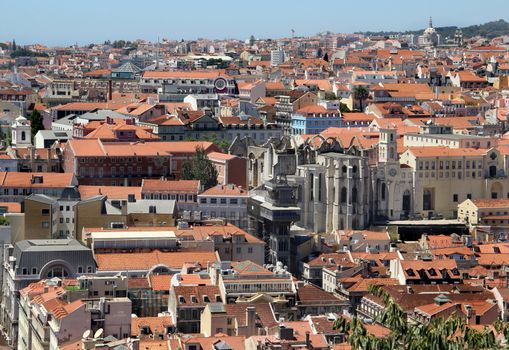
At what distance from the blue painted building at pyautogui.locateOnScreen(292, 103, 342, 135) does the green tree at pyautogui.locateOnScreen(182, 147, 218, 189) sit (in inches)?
781

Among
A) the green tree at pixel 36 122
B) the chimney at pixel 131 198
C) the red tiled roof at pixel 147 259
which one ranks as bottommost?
the red tiled roof at pixel 147 259

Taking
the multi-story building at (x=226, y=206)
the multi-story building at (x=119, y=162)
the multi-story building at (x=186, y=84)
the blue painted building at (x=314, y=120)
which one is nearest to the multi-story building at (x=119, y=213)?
the multi-story building at (x=226, y=206)

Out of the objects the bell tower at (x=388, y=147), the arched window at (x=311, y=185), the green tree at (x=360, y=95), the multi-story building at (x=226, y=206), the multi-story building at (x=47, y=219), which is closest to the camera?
the multi-story building at (x=47, y=219)

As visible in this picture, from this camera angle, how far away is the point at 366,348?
104ft

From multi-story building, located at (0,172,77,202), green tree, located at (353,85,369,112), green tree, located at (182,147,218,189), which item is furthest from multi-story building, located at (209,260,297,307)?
green tree, located at (353,85,369,112)

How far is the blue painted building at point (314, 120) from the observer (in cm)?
8531

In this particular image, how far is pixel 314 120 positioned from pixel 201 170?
22.5 meters

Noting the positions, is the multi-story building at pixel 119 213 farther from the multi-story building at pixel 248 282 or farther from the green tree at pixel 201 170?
the green tree at pixel 201 170

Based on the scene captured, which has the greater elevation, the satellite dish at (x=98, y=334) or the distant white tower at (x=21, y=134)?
the distant white tower at (x=21, y=134)

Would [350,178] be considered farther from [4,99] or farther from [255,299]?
[4,99]

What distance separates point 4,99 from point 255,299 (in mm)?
57924

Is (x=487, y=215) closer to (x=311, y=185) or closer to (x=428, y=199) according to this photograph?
(x=428, y=199)

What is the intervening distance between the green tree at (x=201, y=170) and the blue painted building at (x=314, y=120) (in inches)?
781

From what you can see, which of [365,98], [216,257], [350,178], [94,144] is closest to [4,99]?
[365,98]
